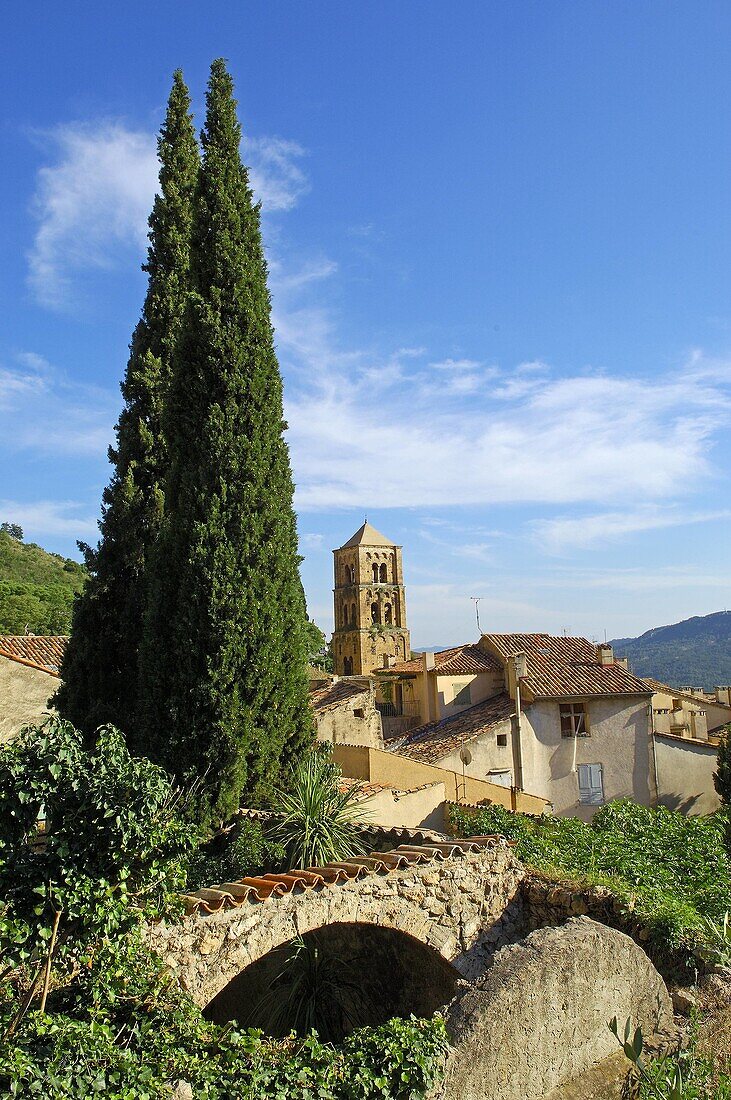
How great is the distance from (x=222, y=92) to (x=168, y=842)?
524 inches

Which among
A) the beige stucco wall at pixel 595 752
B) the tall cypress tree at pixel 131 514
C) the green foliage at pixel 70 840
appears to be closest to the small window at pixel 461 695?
the beige stucco wall at pixel 595 752

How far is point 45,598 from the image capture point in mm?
52844

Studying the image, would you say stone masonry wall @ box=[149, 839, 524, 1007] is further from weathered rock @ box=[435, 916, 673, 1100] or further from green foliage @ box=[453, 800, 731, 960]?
weathered rock @ box=[435, 916, 673, 1100]

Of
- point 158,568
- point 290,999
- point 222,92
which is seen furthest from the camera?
point 222,92

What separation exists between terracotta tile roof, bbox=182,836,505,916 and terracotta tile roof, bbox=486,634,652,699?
19.2 meters

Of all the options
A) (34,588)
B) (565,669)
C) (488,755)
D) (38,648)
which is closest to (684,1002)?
(488,755)

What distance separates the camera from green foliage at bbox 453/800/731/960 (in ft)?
28.4

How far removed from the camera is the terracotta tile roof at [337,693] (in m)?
23.0

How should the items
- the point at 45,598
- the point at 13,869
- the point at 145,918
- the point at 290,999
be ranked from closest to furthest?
the point at 13,869 < the point at 145,918 < the point at 290,999 < the point at 45,598

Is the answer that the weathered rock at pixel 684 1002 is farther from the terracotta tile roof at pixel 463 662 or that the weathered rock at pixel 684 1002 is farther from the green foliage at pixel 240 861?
the terracotta tile roof at pixel 463 662

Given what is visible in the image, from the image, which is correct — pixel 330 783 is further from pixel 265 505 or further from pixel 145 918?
pixel 145 918

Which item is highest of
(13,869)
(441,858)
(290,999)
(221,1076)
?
(13,869)

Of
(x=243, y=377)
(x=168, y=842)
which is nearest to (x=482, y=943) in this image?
(x=168, y=842)

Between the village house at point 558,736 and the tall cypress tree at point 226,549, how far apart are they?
574 inches
